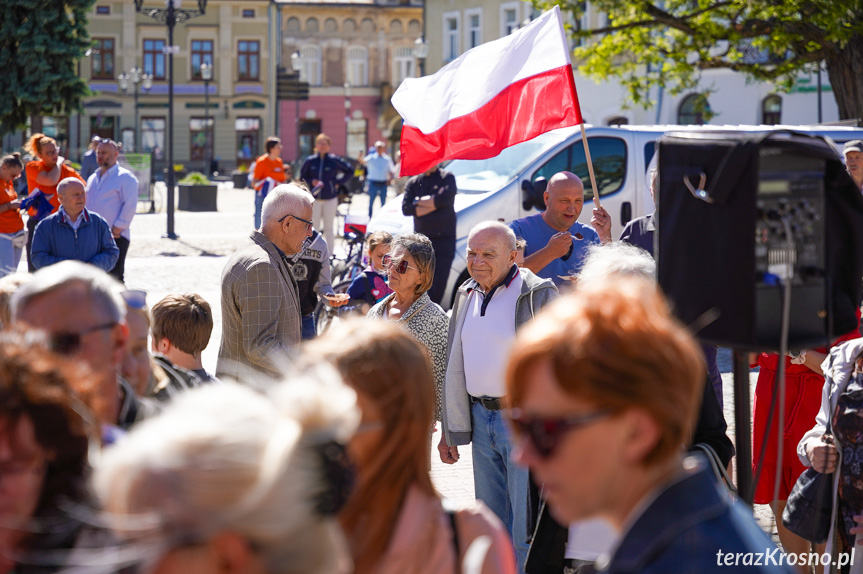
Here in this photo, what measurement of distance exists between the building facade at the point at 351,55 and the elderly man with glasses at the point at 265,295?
62.5 meters

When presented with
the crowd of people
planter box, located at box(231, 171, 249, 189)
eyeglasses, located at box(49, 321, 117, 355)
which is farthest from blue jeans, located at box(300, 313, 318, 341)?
planter box, located at box(231, 171, 249, 189)

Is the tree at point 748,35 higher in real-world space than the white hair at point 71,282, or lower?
higher

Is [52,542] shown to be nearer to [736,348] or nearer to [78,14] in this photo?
[736,348]

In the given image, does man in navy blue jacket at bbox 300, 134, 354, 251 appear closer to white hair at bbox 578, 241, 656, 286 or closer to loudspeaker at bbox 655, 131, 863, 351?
white hair at bbox 578, 241, 656, 286

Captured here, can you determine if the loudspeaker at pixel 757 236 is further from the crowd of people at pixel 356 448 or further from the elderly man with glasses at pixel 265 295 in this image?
the elderly man with glasses at pixel 265 295

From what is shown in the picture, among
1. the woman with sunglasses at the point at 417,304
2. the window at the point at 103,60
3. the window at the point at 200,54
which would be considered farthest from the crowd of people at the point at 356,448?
the window at the point at 103,60

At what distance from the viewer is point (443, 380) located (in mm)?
5602

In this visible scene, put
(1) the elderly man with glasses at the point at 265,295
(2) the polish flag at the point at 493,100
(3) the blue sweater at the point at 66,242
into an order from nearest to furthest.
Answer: (1) the elderly man with glasses at the point at 265,295 < (2) the polish flag at the point at 493,100 < (3) the blue sweater at the point at 66,242

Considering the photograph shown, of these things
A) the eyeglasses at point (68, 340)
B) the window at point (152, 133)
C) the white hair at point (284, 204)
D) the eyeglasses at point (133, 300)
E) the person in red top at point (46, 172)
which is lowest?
the eyeglasses at point (68, 340)

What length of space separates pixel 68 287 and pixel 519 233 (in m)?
4.37

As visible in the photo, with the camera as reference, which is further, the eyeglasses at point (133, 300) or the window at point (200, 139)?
the window at point (200, 139)

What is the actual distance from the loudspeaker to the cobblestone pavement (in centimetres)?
194

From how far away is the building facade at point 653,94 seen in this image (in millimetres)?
35625

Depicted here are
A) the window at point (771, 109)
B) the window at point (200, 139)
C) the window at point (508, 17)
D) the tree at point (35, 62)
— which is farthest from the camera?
the window at point (200, 139)
